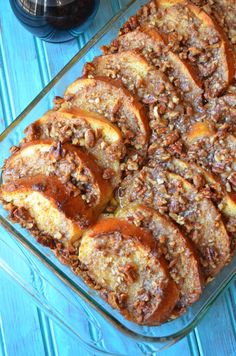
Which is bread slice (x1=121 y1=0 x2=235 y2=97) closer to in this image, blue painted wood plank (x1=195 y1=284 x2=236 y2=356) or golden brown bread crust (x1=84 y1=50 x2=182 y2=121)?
golden brown bread crust (x1=84 y1=50 x2=182 y2=121)

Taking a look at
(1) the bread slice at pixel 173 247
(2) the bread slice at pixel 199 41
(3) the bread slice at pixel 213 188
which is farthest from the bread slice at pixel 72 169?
(2) the bread slice at pixel 199 41

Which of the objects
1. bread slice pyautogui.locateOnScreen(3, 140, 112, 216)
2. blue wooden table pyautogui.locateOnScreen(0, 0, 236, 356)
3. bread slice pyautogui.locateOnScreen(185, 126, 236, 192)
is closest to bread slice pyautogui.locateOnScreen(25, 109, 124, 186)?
bread slice pyautogui.locateOnScreen(3, 140, 112, 216)

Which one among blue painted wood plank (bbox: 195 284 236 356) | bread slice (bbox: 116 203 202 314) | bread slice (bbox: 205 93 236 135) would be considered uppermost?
bread slice (bbox: 205 93 236 135)

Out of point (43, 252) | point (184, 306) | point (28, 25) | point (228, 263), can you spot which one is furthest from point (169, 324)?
point (28, 25)

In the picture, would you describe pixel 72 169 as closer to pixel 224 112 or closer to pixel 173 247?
pixel 173 247

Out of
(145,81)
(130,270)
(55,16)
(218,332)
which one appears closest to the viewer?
(130,270)

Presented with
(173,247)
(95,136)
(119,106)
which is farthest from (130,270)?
(119,106)

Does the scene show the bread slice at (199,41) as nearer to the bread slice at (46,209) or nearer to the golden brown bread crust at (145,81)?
the golden brown bread crust at (145,81)
